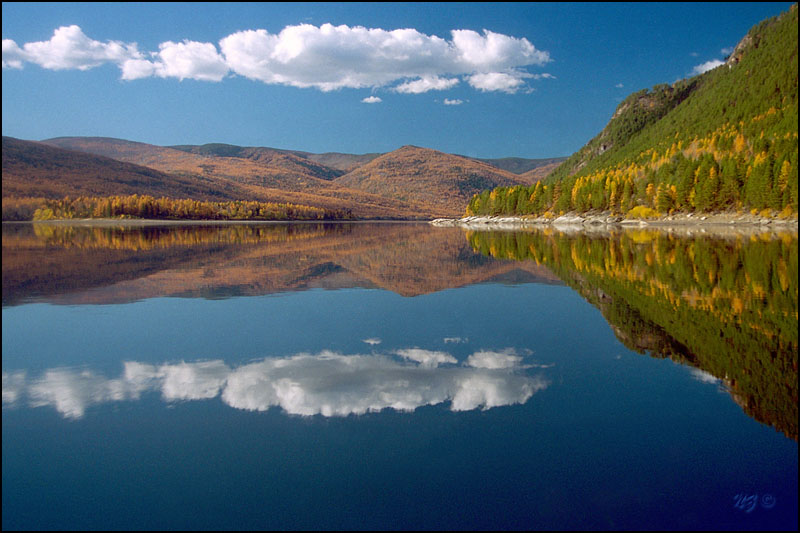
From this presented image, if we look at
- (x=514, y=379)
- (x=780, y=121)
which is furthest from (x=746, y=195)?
(x=514, y=379)

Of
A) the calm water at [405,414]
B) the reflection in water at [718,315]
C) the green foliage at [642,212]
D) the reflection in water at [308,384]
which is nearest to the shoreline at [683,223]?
the green foliage at [642,212]

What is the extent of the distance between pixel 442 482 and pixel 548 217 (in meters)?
121

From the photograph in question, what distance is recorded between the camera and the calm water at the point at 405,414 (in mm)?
5203

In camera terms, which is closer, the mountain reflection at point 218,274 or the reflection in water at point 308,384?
the reflection in water at point 308,384

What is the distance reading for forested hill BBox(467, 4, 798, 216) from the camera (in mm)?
77562

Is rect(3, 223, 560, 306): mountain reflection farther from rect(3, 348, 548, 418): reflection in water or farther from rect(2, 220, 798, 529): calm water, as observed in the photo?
rect(3, 348, 548, 418): reflection in water

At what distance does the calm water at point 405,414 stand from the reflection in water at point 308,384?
0.05 metres

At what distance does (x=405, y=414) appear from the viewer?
24.5 ft

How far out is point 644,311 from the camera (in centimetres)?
1415
